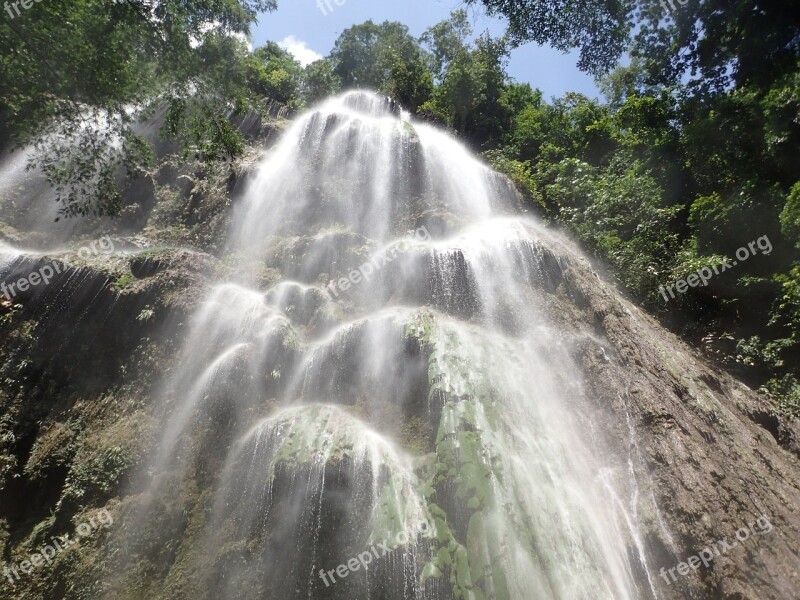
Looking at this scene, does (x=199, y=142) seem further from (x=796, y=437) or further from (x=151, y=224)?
(x=796, y=437)

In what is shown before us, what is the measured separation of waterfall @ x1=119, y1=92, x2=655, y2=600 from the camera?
523cm

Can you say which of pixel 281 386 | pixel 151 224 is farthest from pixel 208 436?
pixel 151 224

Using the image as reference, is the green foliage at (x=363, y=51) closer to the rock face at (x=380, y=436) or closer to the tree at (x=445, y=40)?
the tree at (x=445, y=40)

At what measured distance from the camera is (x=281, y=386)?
7883mm

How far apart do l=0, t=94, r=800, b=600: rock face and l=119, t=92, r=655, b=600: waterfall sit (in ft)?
0.11

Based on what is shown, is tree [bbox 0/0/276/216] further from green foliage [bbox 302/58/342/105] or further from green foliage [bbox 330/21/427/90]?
green foliage [bbox 330/21/427/90]

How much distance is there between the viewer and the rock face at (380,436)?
529 cm

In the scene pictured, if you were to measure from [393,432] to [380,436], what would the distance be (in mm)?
274

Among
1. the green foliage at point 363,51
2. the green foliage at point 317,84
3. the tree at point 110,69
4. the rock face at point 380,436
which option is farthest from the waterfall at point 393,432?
the green foliage at point 363,51

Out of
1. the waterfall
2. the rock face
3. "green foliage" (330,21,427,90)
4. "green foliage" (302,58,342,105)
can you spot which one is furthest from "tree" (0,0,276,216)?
"green foliage" (330,21,427,90)

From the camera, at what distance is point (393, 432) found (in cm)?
696

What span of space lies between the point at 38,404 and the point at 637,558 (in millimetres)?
10495

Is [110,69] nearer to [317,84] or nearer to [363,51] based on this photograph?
[317,84]

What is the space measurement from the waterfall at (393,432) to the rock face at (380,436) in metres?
0.03
